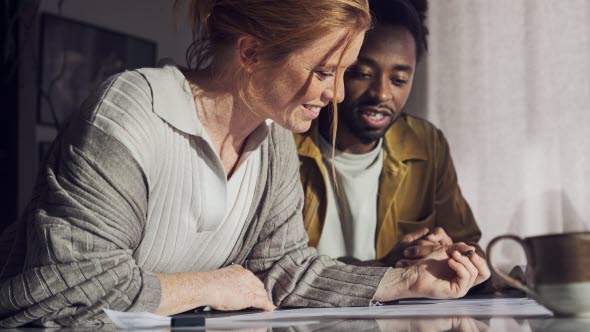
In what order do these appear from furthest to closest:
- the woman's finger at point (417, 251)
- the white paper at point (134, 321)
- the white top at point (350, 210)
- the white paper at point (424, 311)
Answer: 1. the white top at point (350, 210)
2. the woman's finger at point (417, 251)
3. the white paper at point (424, 311)
4. the white paper at point (134, 321)

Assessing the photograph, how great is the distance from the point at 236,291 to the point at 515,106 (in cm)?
75

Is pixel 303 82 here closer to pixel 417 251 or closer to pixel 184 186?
pixel 184 186

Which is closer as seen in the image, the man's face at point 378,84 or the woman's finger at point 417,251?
the woman's finger at point 417,251

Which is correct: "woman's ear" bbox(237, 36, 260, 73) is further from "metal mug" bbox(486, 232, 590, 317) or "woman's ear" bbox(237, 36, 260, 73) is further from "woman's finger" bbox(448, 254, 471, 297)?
"metal mug" bbox(486, 232, 590, 317)

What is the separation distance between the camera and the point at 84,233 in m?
1.14

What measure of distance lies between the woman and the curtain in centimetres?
40

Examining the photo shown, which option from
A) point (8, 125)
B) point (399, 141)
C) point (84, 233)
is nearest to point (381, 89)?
point (399, 141)

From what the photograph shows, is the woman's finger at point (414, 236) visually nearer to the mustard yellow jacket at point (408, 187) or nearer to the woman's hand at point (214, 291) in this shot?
the mustard yellow jacket at point (408, 187)

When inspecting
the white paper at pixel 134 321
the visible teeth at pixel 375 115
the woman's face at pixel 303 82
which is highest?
the woman's face at pixel 303 82

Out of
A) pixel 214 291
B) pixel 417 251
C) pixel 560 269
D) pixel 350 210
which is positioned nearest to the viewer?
pixel 560 269

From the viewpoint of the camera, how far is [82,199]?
1.15m

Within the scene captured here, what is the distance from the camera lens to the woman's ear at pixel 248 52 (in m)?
1.41

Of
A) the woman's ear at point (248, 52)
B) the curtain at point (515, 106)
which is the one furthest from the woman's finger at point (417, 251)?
the woman's ear at point (248, 52)

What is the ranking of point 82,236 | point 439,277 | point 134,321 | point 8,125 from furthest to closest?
point 8,125 → point 439,277 → point 82,236 → point 134,321
